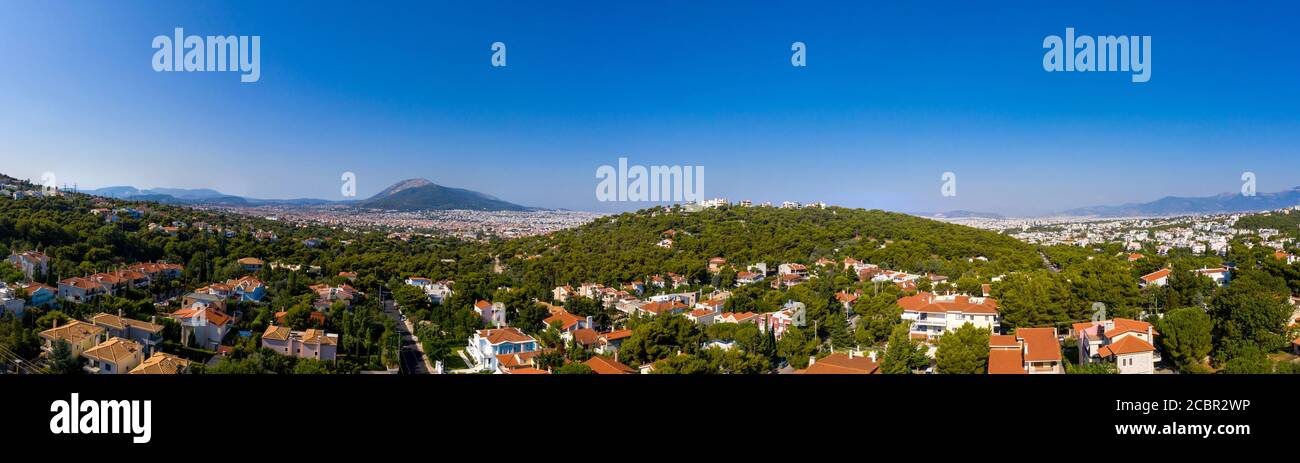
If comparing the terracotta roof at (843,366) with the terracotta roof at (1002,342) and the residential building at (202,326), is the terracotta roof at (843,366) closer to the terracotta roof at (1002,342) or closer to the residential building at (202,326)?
the terracotta roof at (1002,342)

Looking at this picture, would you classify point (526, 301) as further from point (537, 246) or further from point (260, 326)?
point (537, 246)

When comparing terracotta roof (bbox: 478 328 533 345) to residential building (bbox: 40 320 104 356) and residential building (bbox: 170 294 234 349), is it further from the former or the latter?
residential building (bbox: 40 320 104 356)

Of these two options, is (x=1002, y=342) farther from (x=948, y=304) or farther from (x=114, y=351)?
(x=114, y=351)

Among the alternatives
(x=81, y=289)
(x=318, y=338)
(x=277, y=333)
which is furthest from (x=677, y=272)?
(x=81, y=289)

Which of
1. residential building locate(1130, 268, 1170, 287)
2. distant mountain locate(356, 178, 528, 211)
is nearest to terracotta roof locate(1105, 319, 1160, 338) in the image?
residential building locate(1130, 268, 1170, 287)

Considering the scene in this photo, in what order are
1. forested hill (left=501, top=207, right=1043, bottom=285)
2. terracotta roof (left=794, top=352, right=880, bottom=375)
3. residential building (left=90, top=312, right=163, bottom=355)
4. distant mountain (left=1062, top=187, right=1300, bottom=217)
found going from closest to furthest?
1. terracotta roof (left=794, top=352, right=880, bottom=375)
2. residential building (left=90, top=312, right=163, bottom=355)
3. forested hill (left=501, top=207, right=1043, bottom=285)
4. distant mountain (left=1062, top=187, right=1300, bottom=217)
